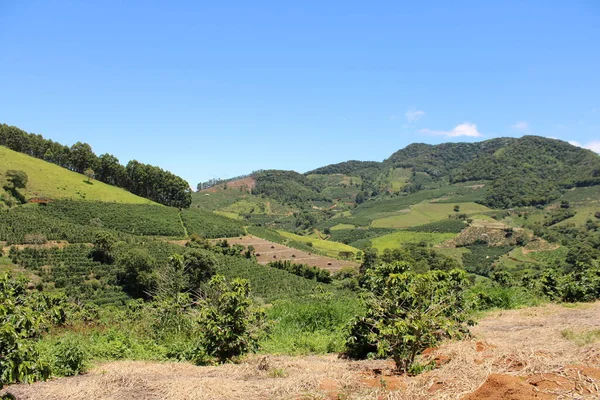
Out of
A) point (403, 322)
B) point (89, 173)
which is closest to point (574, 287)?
point (403, 322)

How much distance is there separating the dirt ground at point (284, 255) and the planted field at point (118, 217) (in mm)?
14146

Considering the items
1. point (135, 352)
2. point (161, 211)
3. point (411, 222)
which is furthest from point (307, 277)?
point (411, 222)

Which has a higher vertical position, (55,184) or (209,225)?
(55,184)

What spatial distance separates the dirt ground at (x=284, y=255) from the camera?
7719 cm

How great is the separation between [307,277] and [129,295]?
31970 mm

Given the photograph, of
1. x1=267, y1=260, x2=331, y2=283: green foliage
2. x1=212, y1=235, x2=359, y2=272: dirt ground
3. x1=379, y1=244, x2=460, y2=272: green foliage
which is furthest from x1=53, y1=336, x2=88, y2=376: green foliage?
x1=212, y1=235, x2=359, y2=272: dirt ground

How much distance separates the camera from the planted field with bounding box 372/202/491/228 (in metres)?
145

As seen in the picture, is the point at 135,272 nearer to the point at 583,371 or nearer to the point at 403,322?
the point at 403,322

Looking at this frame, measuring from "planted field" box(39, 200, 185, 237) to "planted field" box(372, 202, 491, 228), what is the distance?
92630 mm

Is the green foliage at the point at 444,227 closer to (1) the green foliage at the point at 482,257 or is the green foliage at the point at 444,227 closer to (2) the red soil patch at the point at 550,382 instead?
(1) the green foliage at the point at 482,257

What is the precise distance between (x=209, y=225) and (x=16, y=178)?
37.5m

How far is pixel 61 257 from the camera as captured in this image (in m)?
48.8

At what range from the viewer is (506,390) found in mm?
4219

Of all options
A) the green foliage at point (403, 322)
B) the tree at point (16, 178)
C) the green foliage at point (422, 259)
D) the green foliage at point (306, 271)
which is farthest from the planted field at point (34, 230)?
the green foliage at point (403, 322)
